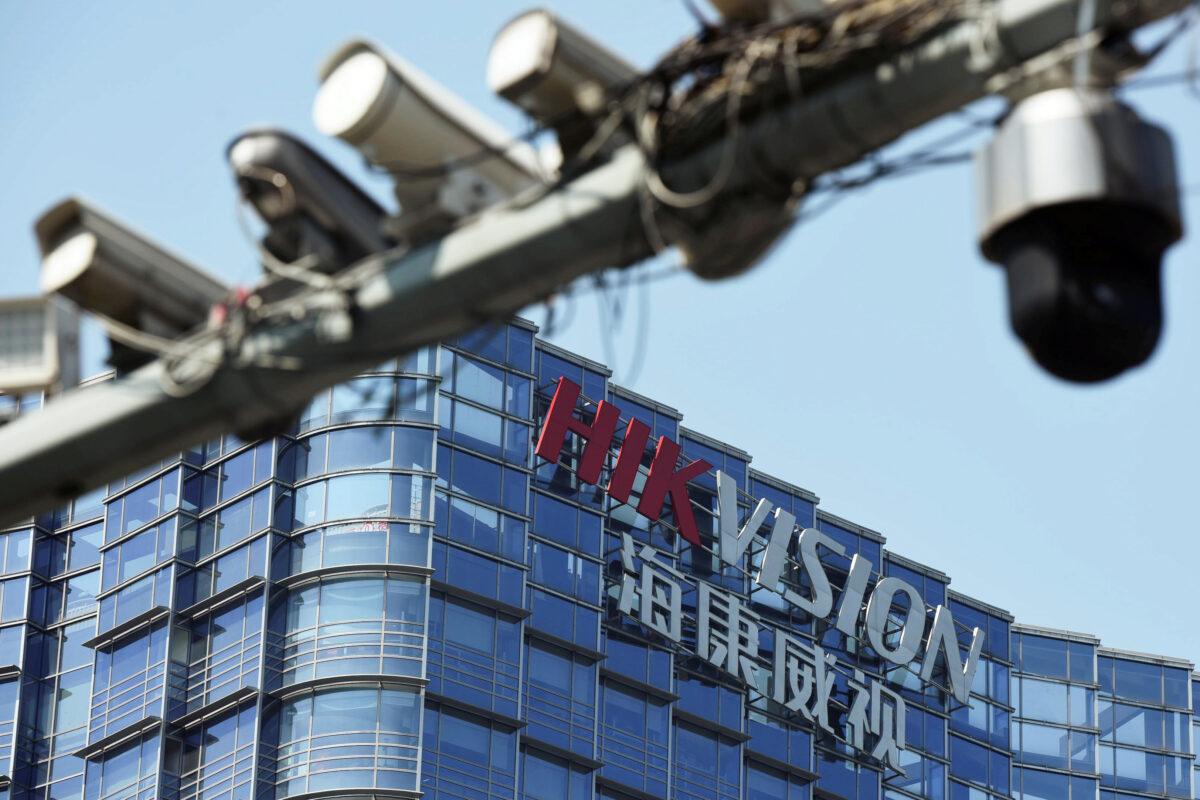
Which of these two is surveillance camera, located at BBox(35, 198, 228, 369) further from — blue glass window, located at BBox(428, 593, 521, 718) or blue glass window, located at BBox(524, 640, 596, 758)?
blue glass window, located at BBox(524, 640, 596, 758)

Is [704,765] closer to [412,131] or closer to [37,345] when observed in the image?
[37,345]

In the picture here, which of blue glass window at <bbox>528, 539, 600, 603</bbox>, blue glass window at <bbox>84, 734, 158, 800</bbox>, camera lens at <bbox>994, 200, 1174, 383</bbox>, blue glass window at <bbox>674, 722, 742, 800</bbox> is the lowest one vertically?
camera lens at <bbox>994, 200, 1174, 383</bbox>

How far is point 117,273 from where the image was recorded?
36.9 feet

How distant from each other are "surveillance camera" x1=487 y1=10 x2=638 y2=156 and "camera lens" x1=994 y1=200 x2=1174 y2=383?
2.24 m

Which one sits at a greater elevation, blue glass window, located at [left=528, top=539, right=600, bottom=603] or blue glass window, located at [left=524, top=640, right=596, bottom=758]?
blue glass window, located at [left=528, top=539, right=600, bottom=603]

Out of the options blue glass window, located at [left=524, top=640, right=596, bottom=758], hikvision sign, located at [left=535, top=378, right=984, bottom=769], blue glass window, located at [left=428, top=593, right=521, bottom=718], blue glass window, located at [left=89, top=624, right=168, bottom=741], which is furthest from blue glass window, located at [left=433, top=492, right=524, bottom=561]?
blue glass window, located at [left=89, top=624, right=168, bottom=741]

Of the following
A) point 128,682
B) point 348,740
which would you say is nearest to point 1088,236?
point 348,740

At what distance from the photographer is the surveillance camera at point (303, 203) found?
10969 mm

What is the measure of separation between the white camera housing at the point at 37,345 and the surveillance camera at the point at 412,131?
1735 mm

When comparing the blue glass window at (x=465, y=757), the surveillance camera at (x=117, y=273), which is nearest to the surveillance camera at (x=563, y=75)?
the surveillance camera at (x=117, y=273)

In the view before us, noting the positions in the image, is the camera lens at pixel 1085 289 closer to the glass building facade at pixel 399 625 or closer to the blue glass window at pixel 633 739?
the glass building facade at pixel 399 625

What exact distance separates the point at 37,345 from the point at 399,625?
40.8 meters

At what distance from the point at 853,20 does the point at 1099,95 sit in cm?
115

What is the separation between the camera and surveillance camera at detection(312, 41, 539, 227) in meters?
10.8
